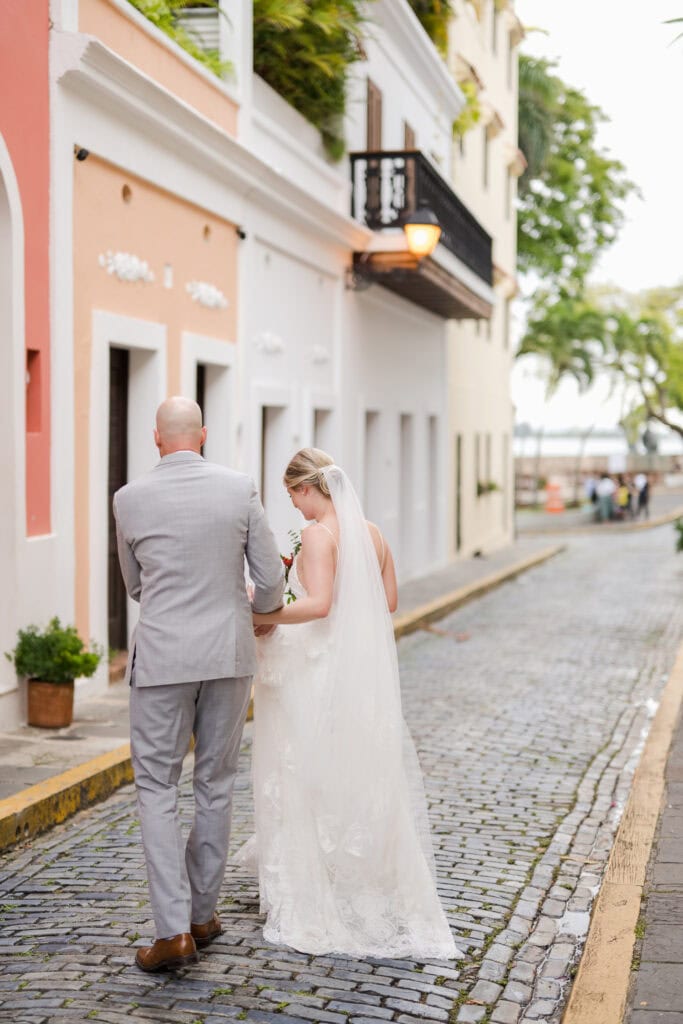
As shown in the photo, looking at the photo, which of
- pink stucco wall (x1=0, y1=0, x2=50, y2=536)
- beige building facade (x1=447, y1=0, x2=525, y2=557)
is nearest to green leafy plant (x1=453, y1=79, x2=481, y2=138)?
beige building facade (x1=447, y1=0, x2=525, y2=557)

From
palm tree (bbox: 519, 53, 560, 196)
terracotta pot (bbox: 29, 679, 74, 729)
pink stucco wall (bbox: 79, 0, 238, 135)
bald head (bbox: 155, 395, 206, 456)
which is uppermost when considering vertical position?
palm tree (bbox: 519, 53, 560, 196)

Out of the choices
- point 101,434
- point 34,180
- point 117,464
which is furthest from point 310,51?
point 34,180

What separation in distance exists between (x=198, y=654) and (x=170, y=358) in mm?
7013

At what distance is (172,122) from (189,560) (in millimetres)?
6987

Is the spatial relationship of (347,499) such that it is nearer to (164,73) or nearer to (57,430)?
(57,430)

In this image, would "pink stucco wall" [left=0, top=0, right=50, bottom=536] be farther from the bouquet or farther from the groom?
the groom

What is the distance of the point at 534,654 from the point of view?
46.7 feet

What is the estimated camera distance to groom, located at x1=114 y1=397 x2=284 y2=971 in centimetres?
486

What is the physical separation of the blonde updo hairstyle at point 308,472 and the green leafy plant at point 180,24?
660 centimetres

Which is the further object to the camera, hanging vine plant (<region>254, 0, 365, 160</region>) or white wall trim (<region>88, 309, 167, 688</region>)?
hanging vine plant (<region>254, 0, 365, 160</region>)

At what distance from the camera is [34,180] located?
29.4 ft

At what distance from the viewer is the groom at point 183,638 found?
486 cm

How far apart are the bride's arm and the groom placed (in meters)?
0.21

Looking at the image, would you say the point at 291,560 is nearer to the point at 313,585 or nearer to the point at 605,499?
the point at 313,585
